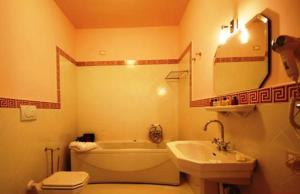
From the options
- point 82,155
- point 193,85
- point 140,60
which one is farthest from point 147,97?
point 82,155

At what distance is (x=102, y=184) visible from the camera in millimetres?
2811

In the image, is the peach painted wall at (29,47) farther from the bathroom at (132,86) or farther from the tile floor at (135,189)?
the tile floor at (135,189)

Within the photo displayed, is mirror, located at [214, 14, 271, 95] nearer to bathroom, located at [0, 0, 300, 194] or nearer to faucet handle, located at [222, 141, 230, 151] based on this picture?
bathroom, located at [0, 0, 300, 194]

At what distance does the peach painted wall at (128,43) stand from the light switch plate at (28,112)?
6.06 feet

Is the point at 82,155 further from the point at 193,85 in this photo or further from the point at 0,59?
the point at 193,85

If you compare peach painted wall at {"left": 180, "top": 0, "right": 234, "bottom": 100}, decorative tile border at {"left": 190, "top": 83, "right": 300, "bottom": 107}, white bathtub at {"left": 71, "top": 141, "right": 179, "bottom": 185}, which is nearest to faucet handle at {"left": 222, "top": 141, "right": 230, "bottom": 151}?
decorative tile border at {"left": 190, "top": 83, "right": 300, "bottom": 107}

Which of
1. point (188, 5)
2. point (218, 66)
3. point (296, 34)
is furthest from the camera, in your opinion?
point (188, 5)

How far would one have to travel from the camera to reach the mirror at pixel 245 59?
3.70ft

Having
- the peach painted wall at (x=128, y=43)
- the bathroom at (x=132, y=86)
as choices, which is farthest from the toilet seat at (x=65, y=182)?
the peach painted wall at (x=128, y=43)

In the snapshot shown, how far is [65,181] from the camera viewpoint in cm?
182

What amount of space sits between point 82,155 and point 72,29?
2.35 metres

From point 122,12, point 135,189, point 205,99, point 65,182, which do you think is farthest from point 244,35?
point 135,189

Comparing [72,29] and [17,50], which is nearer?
[17,50]

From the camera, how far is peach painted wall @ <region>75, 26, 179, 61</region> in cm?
359
